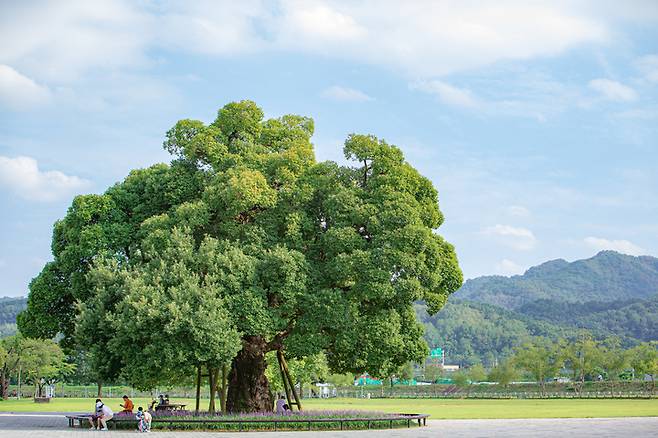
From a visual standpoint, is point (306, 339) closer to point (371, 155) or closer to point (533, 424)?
point (371, 155)

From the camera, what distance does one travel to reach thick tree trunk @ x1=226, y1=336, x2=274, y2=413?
34562 millimetres

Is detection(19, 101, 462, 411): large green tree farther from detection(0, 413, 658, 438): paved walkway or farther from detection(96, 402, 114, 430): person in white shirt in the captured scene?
detection(0, 413, 658, 438): paved walkway

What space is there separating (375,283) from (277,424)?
6.83 metres

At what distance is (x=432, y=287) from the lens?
107 feet

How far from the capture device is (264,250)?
32.3 metres

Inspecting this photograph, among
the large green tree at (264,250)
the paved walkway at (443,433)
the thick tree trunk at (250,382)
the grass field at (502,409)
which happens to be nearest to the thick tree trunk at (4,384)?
the grass field at (502,409)

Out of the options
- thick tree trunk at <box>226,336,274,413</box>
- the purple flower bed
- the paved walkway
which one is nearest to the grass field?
the purple flower bed

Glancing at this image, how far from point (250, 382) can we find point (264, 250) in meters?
6.69

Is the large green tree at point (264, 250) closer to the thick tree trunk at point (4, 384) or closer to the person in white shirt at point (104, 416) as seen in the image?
the person in white shirt at point (104, 416)

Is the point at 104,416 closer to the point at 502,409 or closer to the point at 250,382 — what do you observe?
the point at 250,382

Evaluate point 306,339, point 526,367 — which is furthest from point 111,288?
point 526,367

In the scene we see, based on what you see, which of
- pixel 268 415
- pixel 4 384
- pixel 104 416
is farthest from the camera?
pixel 4 384

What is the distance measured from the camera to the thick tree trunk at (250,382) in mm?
34562

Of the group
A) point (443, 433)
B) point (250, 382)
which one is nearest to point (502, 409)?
point (250, 382)
